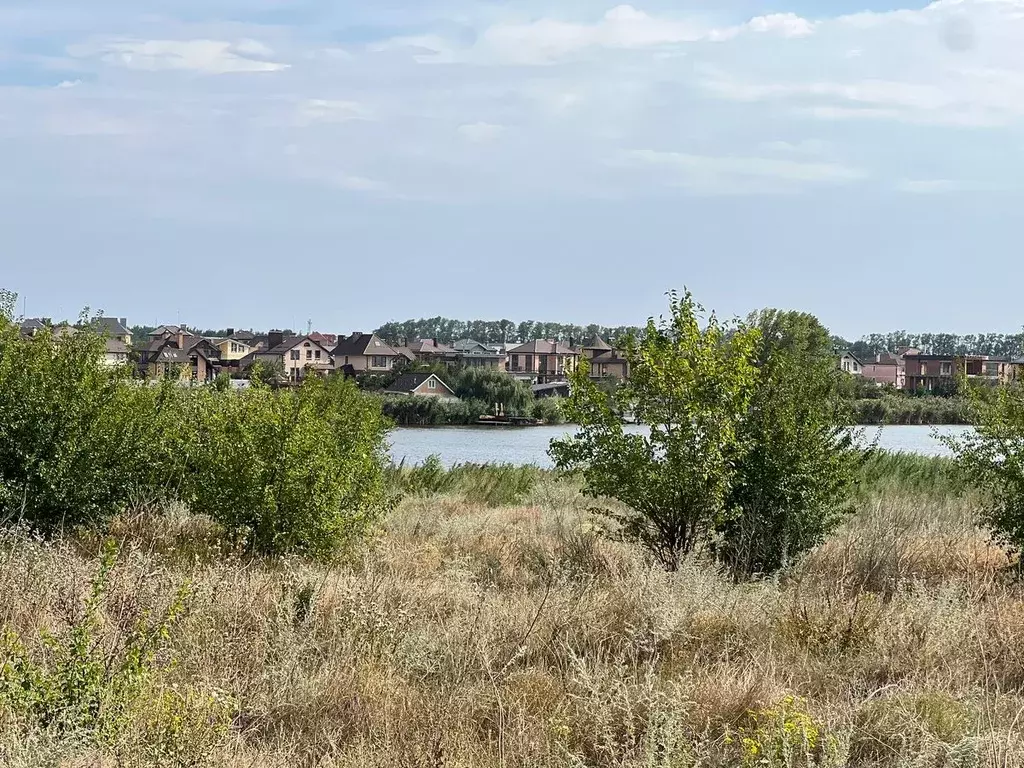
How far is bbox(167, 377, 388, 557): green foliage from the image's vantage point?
963cm

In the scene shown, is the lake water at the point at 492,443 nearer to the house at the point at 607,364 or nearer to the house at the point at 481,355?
the house at the point at 607,364

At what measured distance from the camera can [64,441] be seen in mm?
10188

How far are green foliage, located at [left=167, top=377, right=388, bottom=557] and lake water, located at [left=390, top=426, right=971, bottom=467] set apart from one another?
14.6 meters

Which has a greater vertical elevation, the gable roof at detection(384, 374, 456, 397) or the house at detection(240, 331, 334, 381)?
the house at detection(240, 331, 334, 381)

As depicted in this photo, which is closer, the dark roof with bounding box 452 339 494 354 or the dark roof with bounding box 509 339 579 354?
the dark roof with bounding box 509 339 579 354

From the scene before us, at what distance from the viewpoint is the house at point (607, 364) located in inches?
420

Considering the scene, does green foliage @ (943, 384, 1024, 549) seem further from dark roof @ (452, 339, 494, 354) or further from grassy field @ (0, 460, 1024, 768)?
dark roof @ (452, 339, 494, 354)

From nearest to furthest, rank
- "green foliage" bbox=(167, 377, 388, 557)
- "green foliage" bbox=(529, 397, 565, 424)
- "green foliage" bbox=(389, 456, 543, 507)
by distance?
"green foliage" bbox=(167, 377, 388, 557) → "green foliage" bbox=(389, 456, 543, 507) → "green foliage" bbox=(529, 397, 565, 424)

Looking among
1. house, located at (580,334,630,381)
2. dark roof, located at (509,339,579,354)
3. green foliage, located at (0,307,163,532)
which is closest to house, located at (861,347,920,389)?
house, located at (580,334,630,381)

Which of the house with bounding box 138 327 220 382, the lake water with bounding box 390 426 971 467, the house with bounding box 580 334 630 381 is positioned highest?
the house with bounding box 580 334 630 381

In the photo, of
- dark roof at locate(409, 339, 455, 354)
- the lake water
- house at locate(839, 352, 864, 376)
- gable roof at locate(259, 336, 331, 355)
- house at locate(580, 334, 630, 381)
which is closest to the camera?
house at locate(580, 334, 630, 381)

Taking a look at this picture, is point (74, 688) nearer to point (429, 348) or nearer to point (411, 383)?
point (411, 383)

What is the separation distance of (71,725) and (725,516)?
6355 mm

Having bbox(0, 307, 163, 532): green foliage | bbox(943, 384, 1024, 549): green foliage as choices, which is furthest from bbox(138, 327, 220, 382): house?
bbox(943, 384, 1024, 549): green foliage
